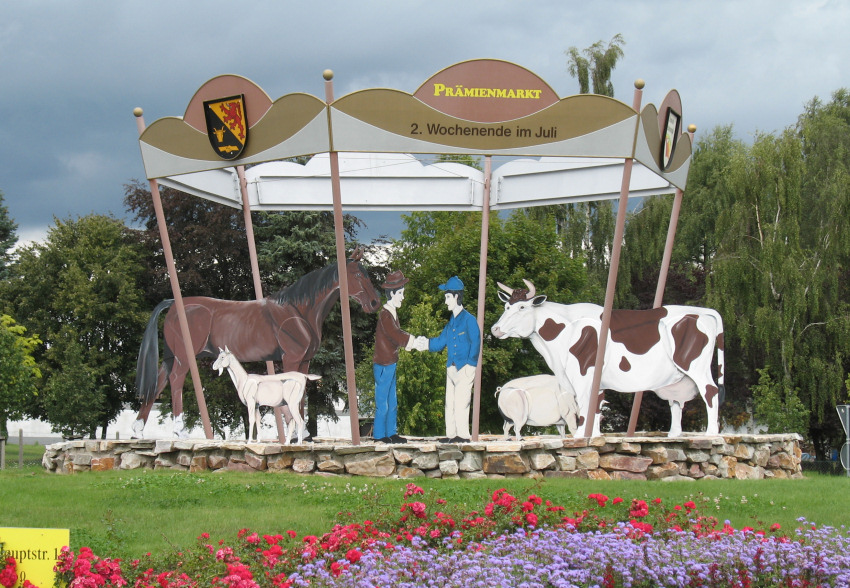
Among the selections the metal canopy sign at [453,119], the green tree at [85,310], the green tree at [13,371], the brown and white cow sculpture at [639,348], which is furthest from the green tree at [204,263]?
the metal canopy sign at [453,119]

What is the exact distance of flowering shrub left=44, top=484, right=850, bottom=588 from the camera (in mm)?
6062

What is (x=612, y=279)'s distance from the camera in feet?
41.8

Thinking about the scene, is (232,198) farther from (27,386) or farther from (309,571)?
(27,386)

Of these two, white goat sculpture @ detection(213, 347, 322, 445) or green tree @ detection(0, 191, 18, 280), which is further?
green tree @ detection(0, 191, 18, 280)

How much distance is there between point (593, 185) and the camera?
15359mm

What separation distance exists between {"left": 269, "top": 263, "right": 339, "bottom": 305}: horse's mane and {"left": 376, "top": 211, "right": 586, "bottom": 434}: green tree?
9.95 meters

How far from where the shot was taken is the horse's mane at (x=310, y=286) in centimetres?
1441

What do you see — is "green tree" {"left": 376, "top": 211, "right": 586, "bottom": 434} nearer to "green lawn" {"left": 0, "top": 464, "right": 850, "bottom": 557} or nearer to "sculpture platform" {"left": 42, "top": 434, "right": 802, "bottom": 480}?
"sculpture platform" {"left": 42, "top": 434, "right": 802, "bottom": 480}

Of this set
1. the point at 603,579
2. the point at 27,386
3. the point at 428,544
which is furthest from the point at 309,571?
the point at 27,386

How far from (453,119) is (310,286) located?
4.49 meters

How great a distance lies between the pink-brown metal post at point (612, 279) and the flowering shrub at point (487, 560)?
544cm

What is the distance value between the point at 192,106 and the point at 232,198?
11.0 feet

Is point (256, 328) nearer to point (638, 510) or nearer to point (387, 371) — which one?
point (387, 371)

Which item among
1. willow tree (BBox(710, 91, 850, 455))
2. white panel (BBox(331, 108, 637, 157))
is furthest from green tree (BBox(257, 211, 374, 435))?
white panel (BBox(331, 108, 637, 157))
